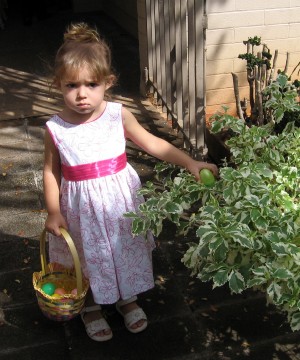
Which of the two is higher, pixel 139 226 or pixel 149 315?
pixel 139 226

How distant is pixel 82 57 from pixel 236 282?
1.24 metres

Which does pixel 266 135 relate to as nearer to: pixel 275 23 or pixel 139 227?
pixel 139 227

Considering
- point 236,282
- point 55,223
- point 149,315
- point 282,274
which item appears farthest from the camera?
point 149,315

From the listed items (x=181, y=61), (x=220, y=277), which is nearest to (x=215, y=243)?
(x=220, y=277)

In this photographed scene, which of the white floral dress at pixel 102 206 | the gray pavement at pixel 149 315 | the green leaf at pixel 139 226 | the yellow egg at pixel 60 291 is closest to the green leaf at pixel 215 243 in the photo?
the green leaf at pixel 139 226

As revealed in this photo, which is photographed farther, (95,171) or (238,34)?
(238,34)

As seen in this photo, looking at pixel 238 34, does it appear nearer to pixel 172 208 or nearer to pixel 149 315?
pixel 149 315

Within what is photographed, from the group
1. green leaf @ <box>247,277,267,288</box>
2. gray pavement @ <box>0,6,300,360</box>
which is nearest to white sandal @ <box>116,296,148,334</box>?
gray pavement @ <box>0,6,300,360</box>

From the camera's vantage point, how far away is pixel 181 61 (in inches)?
183

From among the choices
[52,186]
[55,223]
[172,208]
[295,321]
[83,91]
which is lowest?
[295,321]

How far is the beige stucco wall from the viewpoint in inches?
192

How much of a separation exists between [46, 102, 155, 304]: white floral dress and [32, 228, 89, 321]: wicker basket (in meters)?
0.12

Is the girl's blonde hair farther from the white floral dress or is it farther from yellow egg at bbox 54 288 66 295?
yellow egg at bbox 54 288 66 295

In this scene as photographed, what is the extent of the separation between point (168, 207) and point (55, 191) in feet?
2.30
